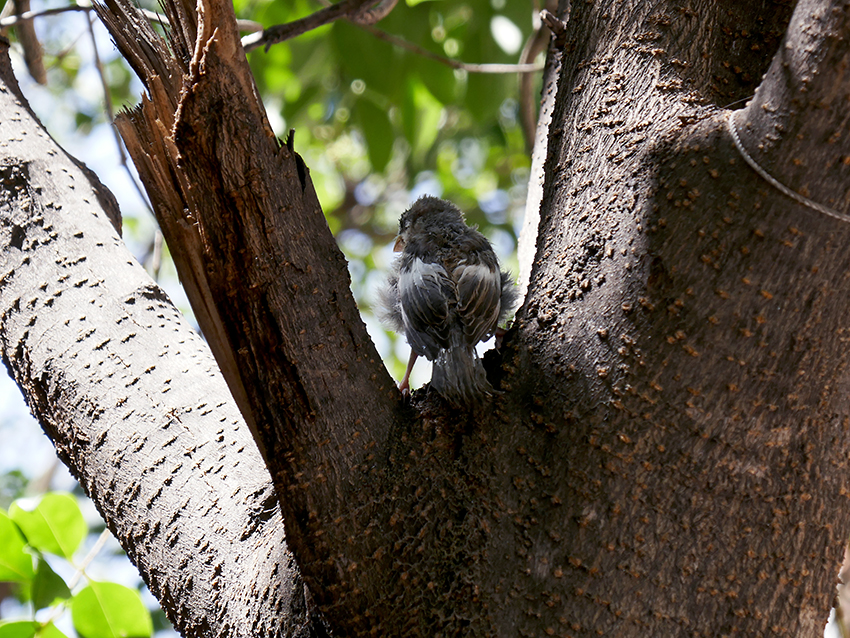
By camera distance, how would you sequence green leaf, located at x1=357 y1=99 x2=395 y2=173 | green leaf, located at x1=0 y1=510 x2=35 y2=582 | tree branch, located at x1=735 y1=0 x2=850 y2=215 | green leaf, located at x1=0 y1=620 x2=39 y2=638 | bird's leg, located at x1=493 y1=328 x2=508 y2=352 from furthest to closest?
green leaf, located at x1=357 y1=99 x2=395 y2=173 → green leaf, located at x1=0 y1=510 x2=35 y2=582 → green leaf, located at x1=0 y1=620 x2=39 y2=638 → bird's leg, located at x1=493 y1=328 x2=508 y2=352 → tree branch, located at x1=735 y1=0 x2=850 y2=215

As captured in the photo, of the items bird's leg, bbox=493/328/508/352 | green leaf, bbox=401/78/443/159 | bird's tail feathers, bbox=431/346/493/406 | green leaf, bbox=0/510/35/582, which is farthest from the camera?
green leaf, bbox=401/78/443/159

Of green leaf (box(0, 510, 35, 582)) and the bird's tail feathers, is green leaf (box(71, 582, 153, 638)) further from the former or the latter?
the bird's tail feathers

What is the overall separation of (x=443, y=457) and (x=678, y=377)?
458 mm

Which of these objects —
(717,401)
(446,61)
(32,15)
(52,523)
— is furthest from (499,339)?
(32,15)

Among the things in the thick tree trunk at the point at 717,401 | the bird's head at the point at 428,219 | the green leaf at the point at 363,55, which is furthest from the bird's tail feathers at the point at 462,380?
the green leaf at the point at 363,55

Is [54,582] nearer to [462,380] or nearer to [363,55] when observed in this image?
[462,380]

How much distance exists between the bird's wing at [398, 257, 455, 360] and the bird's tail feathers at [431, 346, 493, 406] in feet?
0.68

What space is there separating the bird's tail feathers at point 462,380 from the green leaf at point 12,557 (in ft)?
4.01

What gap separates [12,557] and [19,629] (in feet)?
0.63

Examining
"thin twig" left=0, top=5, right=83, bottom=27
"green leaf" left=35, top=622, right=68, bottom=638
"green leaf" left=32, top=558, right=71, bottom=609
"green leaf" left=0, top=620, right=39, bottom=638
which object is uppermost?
"thin twig" left=0, top=5, right=83, bottom=27

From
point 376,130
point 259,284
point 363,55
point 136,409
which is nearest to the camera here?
point 259,284

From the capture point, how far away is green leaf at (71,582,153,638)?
175cm

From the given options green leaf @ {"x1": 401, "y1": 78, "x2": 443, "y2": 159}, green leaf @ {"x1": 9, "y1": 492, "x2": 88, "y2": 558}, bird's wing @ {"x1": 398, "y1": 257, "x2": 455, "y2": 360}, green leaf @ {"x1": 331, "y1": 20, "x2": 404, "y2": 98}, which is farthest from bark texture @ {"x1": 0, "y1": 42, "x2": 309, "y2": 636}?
green leaf @ {"x1": 401, "y1": 78, "x2": 443, "y2": 159}

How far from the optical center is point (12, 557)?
71.4 inches
